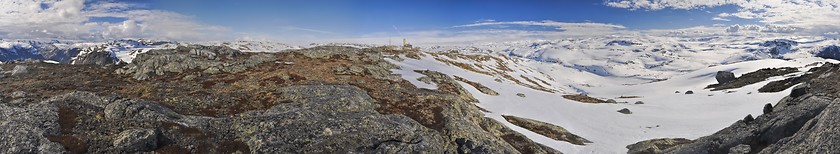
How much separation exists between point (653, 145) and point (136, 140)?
41.9 metres

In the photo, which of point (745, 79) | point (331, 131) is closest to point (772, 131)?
point (331, 131)

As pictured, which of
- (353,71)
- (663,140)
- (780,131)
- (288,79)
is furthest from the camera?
(353,71)

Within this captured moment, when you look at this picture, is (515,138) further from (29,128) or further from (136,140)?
(29,128)

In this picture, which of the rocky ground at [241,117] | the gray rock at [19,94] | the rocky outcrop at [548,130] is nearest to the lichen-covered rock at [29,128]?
the rocky ground at [241,117]

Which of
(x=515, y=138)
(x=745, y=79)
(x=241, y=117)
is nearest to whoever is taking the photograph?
(x=241, y=117)

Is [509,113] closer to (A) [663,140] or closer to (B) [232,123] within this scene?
(A) [663,140]

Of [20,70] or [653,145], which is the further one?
[20,70]

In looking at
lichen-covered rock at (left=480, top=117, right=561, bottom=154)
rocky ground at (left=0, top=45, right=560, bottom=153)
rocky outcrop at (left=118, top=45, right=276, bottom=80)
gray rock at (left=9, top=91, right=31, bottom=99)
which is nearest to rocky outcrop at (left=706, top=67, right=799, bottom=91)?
lichen-covered rock at (left=480, top=117, right=561, bottom=154)

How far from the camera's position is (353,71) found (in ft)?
192

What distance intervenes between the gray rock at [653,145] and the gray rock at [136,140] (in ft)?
127

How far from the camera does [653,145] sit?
129ft

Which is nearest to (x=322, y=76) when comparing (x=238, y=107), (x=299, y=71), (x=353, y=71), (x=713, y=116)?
(x=299, y=71)

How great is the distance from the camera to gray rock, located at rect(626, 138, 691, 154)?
3834 centimetres

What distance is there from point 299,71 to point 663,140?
40.9 m
